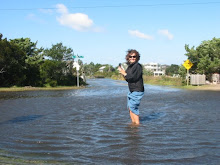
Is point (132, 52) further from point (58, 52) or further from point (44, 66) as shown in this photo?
point (58, 52)

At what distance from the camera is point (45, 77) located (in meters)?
27.5

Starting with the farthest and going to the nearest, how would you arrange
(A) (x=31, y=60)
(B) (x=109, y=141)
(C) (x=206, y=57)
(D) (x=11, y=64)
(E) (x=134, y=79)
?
(A) (x=31, y=60) < (C) (x=206, y=57) < (D) (x=11, y=64) < (E) (x=134, y=79) < (B) (x=109, y=141)

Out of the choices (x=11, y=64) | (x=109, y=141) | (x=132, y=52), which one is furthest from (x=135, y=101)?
(x=11, y=64)

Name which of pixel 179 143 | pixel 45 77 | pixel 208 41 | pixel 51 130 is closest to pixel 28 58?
pixel 45 77

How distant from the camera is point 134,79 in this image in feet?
20.0

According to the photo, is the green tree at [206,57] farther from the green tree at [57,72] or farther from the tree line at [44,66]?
the green tree at [57,72]

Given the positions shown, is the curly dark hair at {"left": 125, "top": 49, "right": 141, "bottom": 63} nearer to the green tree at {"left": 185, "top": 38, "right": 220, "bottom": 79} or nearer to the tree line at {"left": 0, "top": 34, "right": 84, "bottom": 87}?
the tree line at {"left": 0, "top": 34, "right": 84, "bottom": 87}

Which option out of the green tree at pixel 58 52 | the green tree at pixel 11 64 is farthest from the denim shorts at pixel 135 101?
the green tree at pixel 58 52

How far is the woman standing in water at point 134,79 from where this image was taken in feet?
20.0

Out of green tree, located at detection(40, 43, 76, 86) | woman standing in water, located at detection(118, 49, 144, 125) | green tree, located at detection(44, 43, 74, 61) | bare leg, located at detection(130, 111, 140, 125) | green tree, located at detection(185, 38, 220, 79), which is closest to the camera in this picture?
woman standing in water, located at detection(118, 49, 144, 125)

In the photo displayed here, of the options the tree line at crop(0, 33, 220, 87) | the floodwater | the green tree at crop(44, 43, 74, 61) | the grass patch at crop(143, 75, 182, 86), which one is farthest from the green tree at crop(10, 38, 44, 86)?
the floodwater

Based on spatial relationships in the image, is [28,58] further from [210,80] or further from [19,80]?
[210,80]

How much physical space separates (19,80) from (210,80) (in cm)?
2080

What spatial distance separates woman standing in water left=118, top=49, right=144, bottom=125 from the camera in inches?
239
